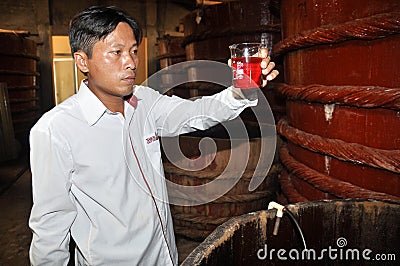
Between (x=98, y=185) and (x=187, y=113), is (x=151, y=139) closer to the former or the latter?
(x=187, y=113)

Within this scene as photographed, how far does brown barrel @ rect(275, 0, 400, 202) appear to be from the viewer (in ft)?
4.97

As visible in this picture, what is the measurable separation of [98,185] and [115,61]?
21.0 inches

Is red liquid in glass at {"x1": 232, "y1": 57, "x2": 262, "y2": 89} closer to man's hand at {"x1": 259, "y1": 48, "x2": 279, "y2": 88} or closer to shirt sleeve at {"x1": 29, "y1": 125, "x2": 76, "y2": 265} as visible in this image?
man's hand at {"x1": 259, "y1": 48, "x2": 279, "y2": 88}

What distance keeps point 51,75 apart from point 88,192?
8.80 m

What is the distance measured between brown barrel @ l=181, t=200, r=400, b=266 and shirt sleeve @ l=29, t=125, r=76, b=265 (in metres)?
0.73

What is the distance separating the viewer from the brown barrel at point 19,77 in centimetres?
641

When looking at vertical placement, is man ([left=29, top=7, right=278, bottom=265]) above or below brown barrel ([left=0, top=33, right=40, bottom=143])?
below

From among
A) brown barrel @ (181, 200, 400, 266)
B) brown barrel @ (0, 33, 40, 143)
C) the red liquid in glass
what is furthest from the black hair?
brown barrel @ (0, 33, 40, 143)

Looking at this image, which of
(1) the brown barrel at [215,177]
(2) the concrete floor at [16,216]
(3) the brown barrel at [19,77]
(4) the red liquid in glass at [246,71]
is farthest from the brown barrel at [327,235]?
(3) the brown barrel at [19,77]

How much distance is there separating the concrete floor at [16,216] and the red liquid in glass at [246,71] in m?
2.20

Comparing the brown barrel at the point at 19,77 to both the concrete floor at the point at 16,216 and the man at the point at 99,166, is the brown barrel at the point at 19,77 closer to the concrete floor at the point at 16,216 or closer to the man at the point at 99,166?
the concrete floor at the point at 16,216

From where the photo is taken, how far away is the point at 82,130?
143 cm

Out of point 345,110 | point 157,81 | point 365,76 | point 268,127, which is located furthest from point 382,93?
point 157,81

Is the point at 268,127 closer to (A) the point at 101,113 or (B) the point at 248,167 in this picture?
(B) the point at 248,167
